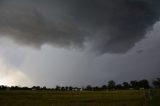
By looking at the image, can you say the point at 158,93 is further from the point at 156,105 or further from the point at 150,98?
the point at 156,105

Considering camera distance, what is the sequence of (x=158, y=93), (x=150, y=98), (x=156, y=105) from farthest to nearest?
(x=158, y=93) → (x=150, y=98) → (x=156, y=105)

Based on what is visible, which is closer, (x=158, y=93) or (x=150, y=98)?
(x=150, y=98)

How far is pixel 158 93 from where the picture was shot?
37688 millimetres

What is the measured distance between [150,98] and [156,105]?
303 cm

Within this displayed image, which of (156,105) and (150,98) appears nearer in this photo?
(156,105)

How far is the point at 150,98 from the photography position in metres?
34.3

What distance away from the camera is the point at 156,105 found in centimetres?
3127

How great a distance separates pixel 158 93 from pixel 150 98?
3.87 metres

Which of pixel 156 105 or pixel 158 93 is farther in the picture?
pixel 158 93

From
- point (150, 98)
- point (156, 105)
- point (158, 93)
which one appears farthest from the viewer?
point (158, 93)

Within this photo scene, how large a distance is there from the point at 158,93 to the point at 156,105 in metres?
6.71

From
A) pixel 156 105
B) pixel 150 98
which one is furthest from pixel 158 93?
pixel 156 105
